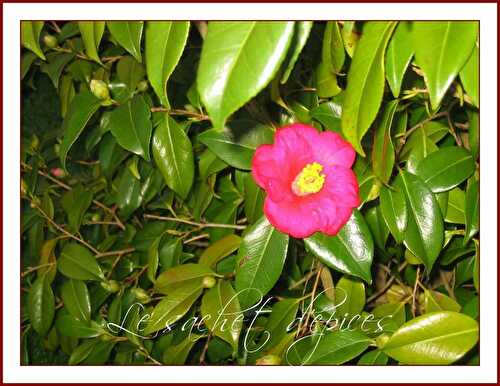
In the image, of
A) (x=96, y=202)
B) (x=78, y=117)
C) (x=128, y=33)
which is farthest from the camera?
(x=96, y=202)

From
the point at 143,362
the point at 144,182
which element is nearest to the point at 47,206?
the point at 144,182

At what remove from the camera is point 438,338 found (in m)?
0.71

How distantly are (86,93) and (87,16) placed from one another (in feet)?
0.88

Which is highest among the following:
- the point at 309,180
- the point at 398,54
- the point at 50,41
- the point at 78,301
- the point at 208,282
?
the point at 398,54

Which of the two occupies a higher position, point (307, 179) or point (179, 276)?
point (307, 179)

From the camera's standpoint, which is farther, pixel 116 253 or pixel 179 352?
pixel 116 253

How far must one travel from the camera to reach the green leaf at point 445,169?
766mm

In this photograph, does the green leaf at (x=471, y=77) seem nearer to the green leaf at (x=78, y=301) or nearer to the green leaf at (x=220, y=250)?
the green leaf at (x=220, y=250)

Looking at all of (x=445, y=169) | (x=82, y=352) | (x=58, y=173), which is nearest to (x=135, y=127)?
(x=445, y=169)

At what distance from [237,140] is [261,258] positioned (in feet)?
0.66

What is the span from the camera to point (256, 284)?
2.50 ft

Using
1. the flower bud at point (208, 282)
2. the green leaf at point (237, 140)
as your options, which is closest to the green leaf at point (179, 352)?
the flower bud at point (208, 282)

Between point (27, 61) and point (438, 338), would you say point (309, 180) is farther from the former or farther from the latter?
point (27, 61)

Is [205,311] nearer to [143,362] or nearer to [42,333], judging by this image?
[143,362]
